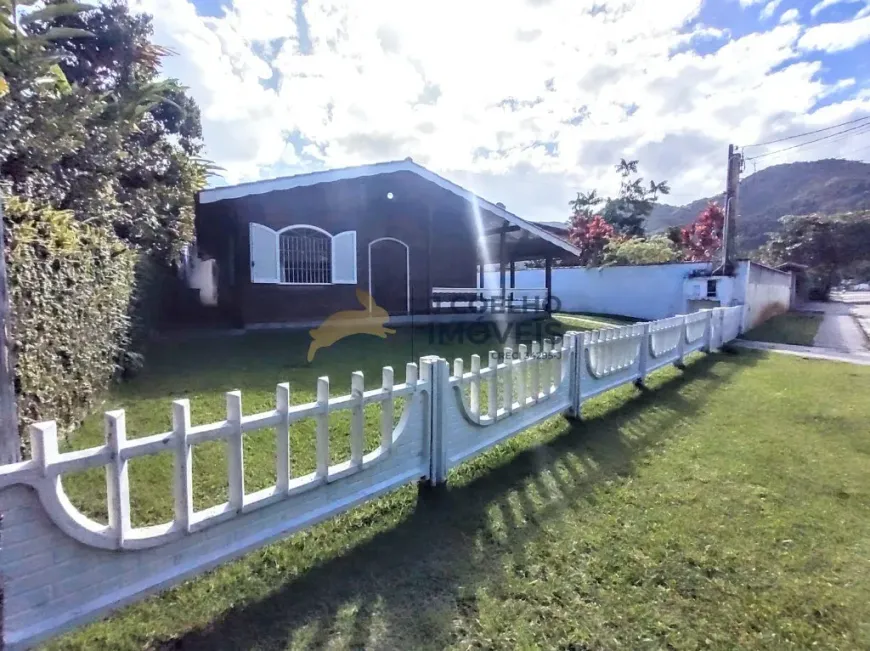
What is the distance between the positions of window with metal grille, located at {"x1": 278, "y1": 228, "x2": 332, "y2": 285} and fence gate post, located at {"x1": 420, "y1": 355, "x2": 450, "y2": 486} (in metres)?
8.38

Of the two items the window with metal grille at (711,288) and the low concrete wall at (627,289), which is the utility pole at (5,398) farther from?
the low concrete wall at (627,289)

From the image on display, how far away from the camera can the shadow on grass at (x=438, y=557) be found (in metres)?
1.96

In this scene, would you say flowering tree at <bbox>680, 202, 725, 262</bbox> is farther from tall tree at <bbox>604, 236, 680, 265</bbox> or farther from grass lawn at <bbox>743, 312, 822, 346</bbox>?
grass lawn at <bbox>743, 312, 822, 346</bbox>

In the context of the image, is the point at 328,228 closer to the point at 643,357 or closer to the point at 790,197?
the point at 643,357

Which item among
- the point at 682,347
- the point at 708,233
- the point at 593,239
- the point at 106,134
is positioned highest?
the point at 708,233

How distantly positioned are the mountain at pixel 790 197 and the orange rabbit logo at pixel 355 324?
47021mm

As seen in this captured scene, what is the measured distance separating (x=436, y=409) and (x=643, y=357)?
424 centimetres

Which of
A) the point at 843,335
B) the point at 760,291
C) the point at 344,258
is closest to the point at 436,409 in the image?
the point at 344,258

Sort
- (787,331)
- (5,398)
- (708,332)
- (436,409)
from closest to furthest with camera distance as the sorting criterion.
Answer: (5,398)
(436,409)
(708,332)
(787,331)

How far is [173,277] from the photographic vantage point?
12.3 m

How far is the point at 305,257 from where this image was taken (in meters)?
11.1

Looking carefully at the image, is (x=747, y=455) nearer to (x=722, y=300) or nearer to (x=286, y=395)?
A: (x=286, y=395)

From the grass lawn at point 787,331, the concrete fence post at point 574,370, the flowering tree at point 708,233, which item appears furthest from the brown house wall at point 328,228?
the flowering tree at point 708,233

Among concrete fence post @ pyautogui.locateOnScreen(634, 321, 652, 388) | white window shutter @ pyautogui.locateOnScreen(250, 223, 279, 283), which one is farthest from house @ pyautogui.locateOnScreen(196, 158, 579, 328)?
concrete fence post @ pyautogui.locateOnScreen(634, 321, 652, 388)
